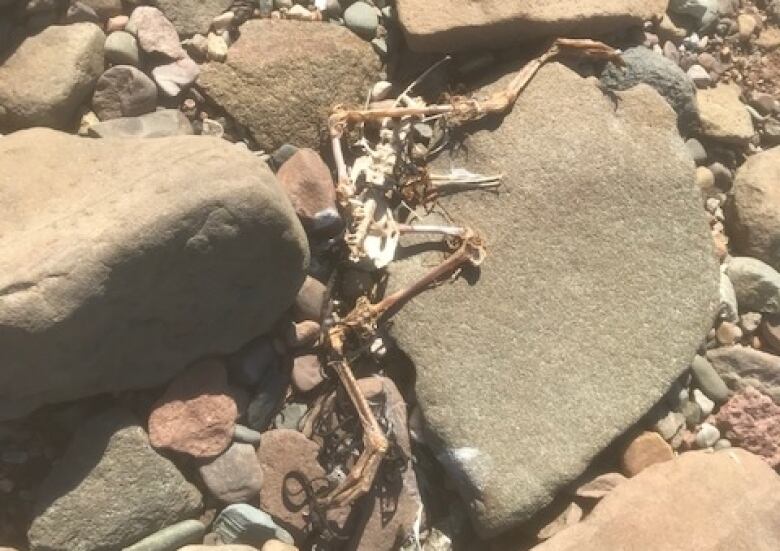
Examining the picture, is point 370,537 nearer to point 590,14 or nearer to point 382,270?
point 382,270

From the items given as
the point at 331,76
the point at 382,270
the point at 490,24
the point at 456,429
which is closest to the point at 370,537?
the point at 456,429

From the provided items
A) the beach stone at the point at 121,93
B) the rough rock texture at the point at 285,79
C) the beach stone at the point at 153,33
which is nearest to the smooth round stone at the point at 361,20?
the rough rock texture at the point at 285,79

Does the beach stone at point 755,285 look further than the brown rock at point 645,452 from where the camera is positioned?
Yes

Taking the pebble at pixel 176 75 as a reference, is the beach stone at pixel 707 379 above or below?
below

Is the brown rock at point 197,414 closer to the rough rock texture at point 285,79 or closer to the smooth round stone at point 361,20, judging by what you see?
the rough rock texture at point 285,79

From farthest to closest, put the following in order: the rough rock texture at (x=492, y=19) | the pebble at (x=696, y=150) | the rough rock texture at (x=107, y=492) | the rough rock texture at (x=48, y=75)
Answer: the pebble at (x=696, y=150)
the rough rock texture at (x=492, y=19)
the rough rock texture at (x=48, y=75)
the rough rock texture at (x=107, y=492)

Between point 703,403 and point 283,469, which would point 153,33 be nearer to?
point 283,469
